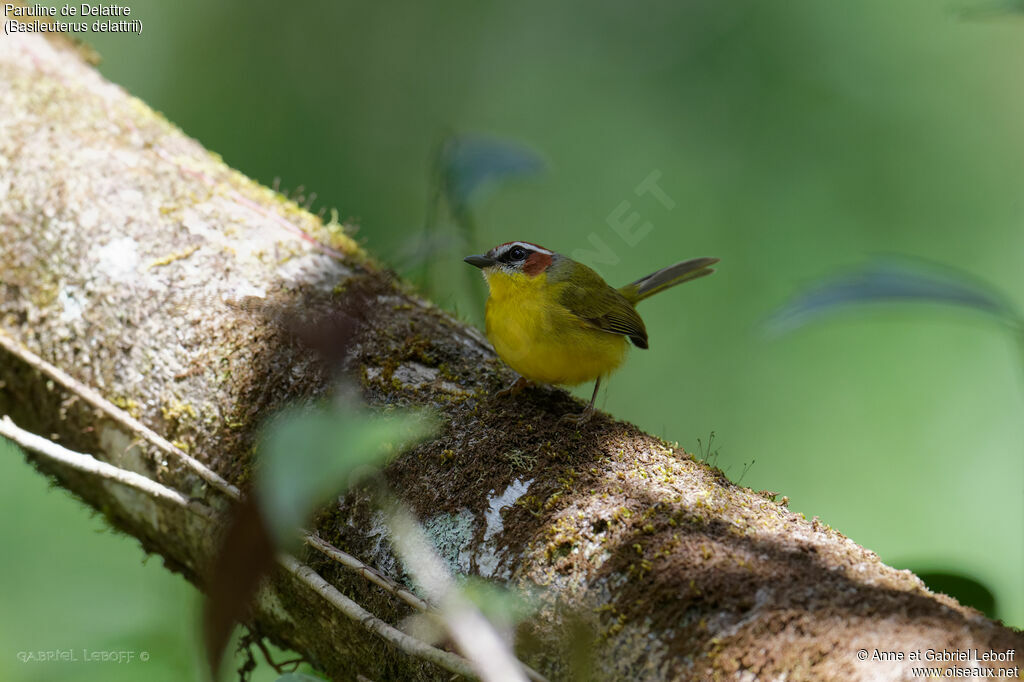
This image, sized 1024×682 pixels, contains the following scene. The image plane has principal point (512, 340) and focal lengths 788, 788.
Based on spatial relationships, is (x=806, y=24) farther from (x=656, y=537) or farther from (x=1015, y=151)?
(x=656, y=537)

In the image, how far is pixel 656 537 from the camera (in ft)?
5.54

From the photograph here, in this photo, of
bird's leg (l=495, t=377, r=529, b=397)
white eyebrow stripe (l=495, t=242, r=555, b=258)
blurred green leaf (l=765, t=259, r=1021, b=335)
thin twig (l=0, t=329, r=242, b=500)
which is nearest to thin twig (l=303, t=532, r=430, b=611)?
thin twig (l=0, t=329, r=242, b=500)

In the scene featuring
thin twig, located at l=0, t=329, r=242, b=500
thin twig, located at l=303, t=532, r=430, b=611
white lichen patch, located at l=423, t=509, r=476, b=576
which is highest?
white lichen patch, located at l=423, t=509, r=476, b=576

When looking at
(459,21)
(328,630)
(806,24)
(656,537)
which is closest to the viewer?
(656,537)

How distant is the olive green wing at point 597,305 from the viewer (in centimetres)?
308

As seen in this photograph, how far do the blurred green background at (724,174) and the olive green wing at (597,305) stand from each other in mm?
Result: 2193

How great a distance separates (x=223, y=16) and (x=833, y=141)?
6687mm

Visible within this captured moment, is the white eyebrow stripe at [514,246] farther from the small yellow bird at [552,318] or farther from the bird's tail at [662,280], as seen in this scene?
the bird's tail at [662,280]

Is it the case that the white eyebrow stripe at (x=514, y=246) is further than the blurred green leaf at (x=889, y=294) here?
Yes

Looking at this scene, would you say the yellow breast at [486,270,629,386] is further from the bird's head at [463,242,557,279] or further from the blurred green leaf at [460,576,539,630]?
the blurred green leaf at [460,576,539,630]

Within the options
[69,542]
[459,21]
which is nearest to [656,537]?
[69,542]

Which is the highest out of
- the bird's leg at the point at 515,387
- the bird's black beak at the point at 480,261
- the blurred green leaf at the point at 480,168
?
the blurred green leaf at the point at 480,168

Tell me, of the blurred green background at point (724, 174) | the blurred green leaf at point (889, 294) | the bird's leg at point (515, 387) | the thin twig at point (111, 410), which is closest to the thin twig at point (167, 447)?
the thin twig at point (111, 410)

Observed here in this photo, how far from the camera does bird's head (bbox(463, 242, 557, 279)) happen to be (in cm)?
318
